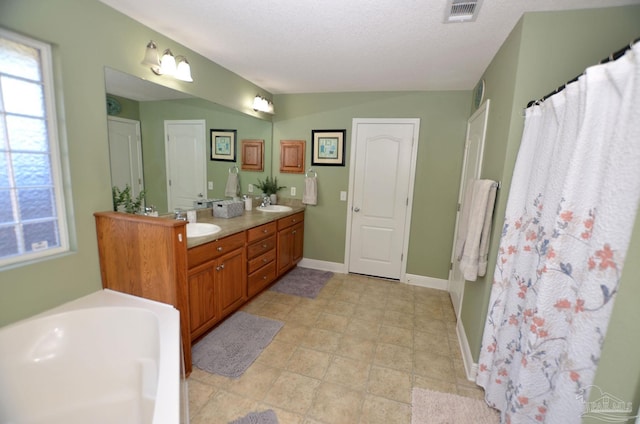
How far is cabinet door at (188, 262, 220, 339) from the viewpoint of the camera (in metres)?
1.99

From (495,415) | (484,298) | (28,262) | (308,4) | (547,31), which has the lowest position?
(495,415)

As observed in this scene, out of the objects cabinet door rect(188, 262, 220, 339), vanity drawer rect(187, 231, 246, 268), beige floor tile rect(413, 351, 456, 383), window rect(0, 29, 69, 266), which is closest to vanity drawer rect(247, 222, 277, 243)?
vanity drawer rect(187, 231, 246, 268)

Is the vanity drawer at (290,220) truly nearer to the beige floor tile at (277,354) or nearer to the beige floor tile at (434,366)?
the beige floor tile at (277,354)

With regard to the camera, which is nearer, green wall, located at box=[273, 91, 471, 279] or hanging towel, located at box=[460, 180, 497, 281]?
hanging towel, located at box=[460, 180, 497, 281]

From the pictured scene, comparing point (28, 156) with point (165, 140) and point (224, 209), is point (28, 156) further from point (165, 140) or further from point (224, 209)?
point (224, 209)

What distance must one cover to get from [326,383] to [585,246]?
5.32 feet

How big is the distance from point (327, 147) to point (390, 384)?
8.78ft

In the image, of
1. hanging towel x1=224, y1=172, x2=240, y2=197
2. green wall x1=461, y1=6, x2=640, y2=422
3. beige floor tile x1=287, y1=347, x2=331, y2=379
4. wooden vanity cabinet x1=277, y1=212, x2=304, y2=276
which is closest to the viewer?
green wall x1=461, y1=6, x2=640, y2=422

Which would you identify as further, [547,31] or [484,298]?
[484,298]

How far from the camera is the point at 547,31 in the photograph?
157 cm

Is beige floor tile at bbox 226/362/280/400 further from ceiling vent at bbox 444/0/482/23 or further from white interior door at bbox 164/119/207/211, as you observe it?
ceiling vent at bbox 444/0/482/23

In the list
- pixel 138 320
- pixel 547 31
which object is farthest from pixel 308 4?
pixel 138 320

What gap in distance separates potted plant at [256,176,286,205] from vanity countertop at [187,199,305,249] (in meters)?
0.33

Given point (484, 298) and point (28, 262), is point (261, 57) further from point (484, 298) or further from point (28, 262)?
point (484, 298)
